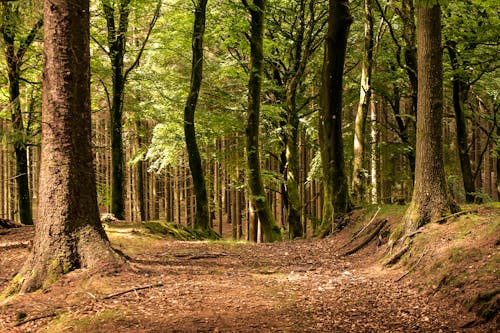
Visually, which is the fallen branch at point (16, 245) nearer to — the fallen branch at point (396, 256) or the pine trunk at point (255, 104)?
the pine trunk at point (255, 104)

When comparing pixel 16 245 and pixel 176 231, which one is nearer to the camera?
pixel 16 245

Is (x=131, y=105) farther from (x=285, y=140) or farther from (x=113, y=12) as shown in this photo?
(x=285, y=140)

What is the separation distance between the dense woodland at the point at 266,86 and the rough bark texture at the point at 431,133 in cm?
392

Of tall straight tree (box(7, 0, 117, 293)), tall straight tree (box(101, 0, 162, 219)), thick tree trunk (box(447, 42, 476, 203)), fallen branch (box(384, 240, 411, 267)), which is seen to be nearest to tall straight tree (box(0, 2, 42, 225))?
tall straight tree (box(101, 0, 162, 219))

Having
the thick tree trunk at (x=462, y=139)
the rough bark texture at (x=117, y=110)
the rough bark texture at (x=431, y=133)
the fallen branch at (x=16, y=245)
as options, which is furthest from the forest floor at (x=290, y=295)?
the thick tree trunk at (x=462, y=139)

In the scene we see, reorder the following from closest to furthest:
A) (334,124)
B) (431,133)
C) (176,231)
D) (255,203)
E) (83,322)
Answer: (83,322), (431,133), (334,124), (176,231), (255,203)

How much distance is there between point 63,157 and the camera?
626 cm

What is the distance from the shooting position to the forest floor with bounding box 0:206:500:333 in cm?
478

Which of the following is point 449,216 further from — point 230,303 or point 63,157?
point 63,157

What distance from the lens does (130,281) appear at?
601 centimetres

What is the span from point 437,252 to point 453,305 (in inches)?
55.4

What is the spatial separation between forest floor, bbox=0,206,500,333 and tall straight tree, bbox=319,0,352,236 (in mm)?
3930

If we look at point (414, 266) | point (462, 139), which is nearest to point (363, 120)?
point (462, 139)

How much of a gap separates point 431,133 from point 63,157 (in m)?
5.39
